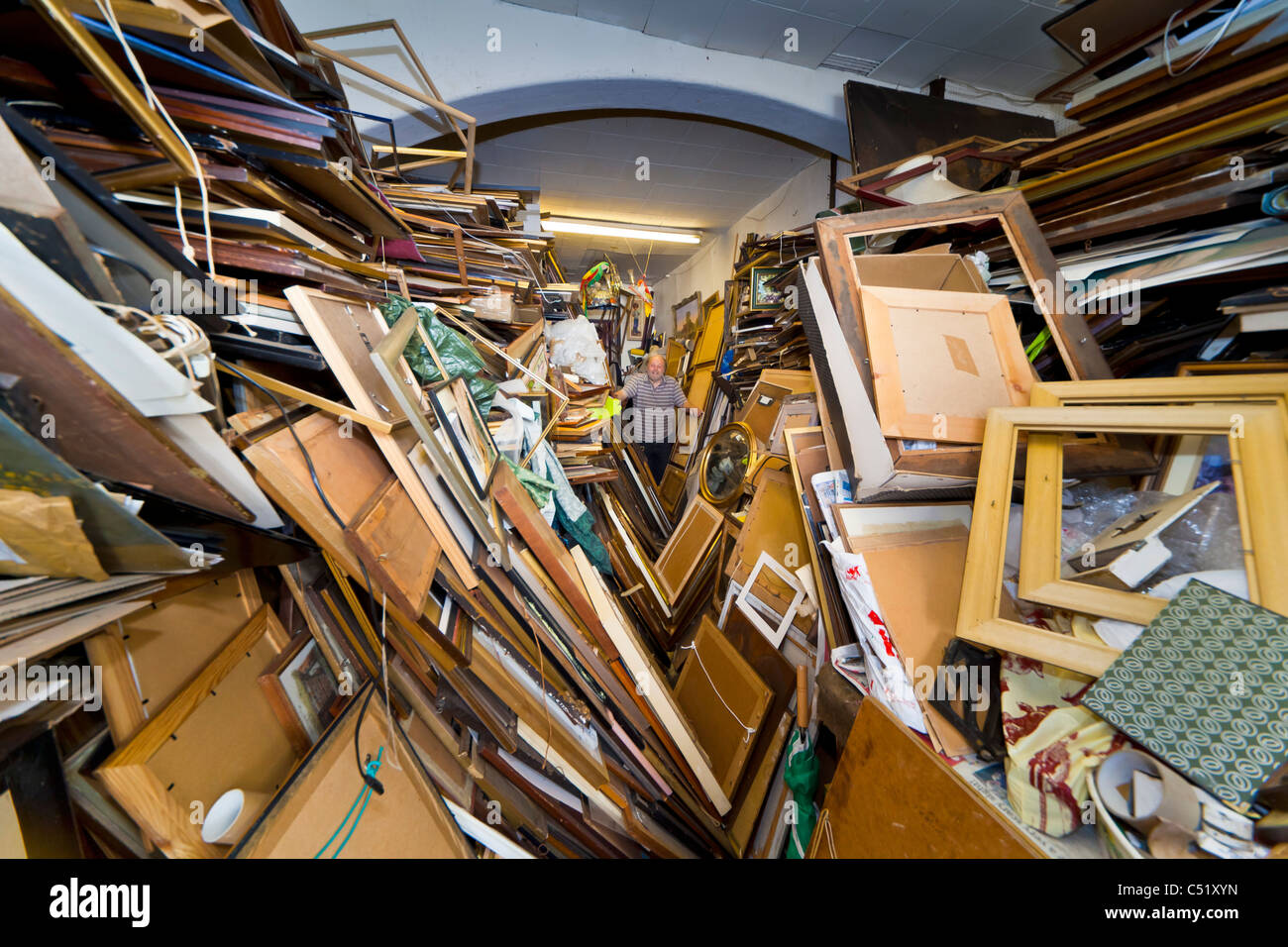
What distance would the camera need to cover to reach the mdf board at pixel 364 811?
896mm

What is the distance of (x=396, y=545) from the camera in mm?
1060

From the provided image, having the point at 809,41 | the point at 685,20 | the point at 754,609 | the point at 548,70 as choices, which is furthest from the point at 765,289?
the point at 754,609

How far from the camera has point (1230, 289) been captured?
144 centimetres

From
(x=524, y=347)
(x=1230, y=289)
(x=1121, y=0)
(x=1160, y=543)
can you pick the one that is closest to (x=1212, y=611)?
(x=1160, y=543)

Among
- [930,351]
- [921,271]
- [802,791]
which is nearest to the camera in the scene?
[930,351]

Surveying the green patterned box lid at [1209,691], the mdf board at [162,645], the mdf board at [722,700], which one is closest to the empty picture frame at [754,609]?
the mdf board at [722,700]

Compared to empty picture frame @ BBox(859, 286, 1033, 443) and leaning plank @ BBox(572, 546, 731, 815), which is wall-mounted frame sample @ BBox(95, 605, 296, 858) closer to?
leaning plank @ BBox(572, 546, 731, 815)

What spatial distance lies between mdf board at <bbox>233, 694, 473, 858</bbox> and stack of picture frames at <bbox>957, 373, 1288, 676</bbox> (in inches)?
60.2

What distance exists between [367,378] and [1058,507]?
1924mm

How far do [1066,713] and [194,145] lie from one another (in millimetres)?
2557

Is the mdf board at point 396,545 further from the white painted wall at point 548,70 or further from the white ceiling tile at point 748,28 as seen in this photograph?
the white ceiling tile at point 748,28

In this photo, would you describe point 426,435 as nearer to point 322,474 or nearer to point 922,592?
point 322,474

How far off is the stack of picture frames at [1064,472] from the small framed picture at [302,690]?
1.79 meters
